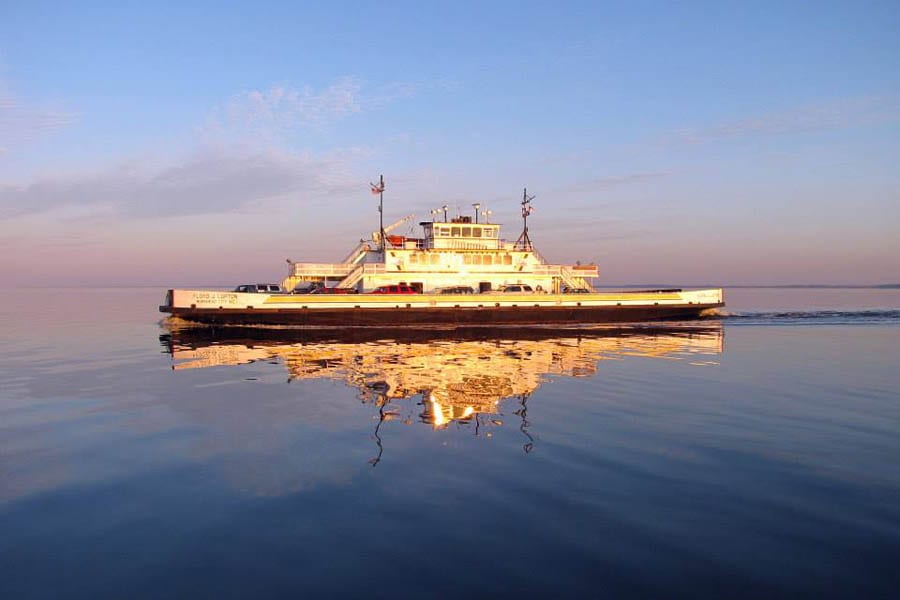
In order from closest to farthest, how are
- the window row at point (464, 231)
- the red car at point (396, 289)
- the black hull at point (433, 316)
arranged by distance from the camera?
the black hull at point (433, 316) < the red car at point (396, 289) < the window row at point (464, 231)

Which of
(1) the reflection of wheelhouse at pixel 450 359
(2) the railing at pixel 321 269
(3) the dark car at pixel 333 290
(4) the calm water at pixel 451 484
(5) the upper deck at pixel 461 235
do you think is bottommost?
(4) the calm water at pixel 451 484

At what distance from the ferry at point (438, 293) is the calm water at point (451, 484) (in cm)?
1920

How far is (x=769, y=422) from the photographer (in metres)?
13.5

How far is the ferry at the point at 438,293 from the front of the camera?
39.9 metres

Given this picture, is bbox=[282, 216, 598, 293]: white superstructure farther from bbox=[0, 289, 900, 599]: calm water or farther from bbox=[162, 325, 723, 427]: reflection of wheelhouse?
bbox=[0, 289, 900, 599]: calm water

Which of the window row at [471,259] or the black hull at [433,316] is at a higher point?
the window row at [471,259]

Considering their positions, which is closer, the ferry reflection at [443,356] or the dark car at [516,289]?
the ferry reflection at [443,356]

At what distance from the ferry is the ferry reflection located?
6.39 ft

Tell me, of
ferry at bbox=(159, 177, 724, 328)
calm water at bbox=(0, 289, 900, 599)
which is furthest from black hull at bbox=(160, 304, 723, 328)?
calm water at bbox=(0, 289, 900, 599)

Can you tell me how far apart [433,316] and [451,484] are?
3238 cm

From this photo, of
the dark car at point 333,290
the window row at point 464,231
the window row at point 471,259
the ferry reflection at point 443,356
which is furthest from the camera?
the window row at point 464,231

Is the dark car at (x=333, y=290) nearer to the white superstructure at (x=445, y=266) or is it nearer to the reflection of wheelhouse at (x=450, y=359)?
the white superstructure at (x=445, y=266)

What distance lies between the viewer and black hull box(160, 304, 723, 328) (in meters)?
39.7

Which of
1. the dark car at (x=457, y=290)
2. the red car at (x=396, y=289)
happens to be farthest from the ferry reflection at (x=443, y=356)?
the dark car at (x=457, y=290)
